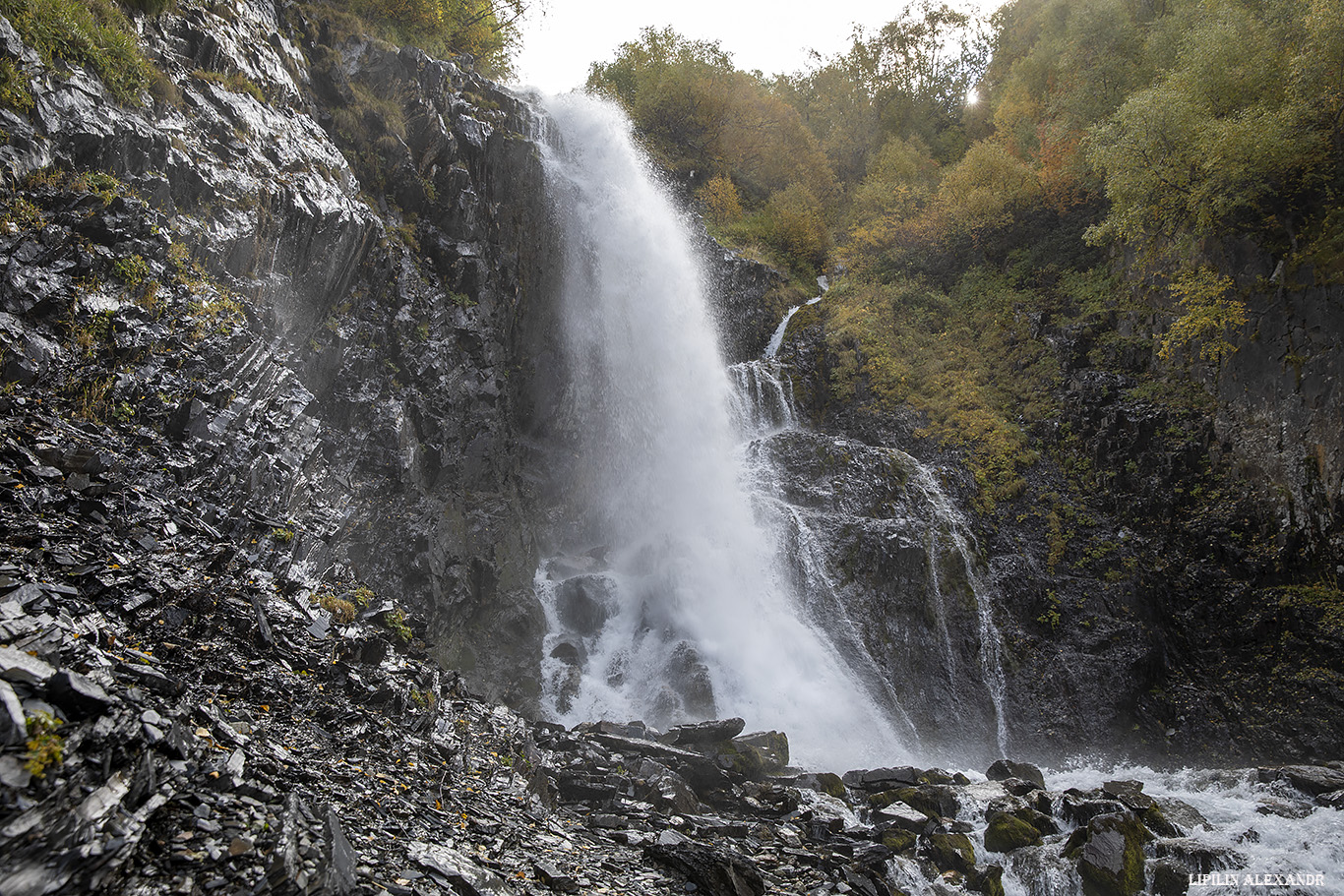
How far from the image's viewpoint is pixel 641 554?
63.8 ft

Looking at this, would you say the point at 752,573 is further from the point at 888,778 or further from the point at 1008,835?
the point at 1008,835

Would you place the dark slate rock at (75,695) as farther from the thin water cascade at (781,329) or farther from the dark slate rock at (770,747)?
the thin water cascade at (781,329)

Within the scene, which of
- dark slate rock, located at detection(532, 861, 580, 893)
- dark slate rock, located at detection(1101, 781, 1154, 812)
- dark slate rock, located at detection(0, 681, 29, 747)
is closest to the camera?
dark slate rock, located at detection(0, 681, 29, 747)

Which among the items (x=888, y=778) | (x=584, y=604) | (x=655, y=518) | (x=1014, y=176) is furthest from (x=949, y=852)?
(x=1014, y=176)

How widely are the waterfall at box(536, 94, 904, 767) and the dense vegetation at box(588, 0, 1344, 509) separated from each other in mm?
5598

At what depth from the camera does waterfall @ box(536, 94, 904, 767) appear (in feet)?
50.2

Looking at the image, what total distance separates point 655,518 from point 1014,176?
63.9 feet

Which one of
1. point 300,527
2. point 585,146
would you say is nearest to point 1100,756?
point 300,527

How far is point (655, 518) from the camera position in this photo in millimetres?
20094

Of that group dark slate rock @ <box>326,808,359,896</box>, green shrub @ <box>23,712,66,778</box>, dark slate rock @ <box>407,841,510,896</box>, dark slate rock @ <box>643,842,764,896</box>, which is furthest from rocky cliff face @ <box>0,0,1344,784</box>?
dark slate rock @ <box>643,842,764,896</box>

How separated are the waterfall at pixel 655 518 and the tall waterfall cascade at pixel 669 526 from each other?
5cm

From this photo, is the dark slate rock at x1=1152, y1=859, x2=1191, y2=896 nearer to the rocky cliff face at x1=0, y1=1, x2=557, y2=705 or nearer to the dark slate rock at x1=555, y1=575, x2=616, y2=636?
the rocky cliff face at x1=0, y1=1, x2=557, y2=705

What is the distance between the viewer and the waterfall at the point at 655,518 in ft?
50.2

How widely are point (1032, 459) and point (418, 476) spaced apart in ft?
56.9
